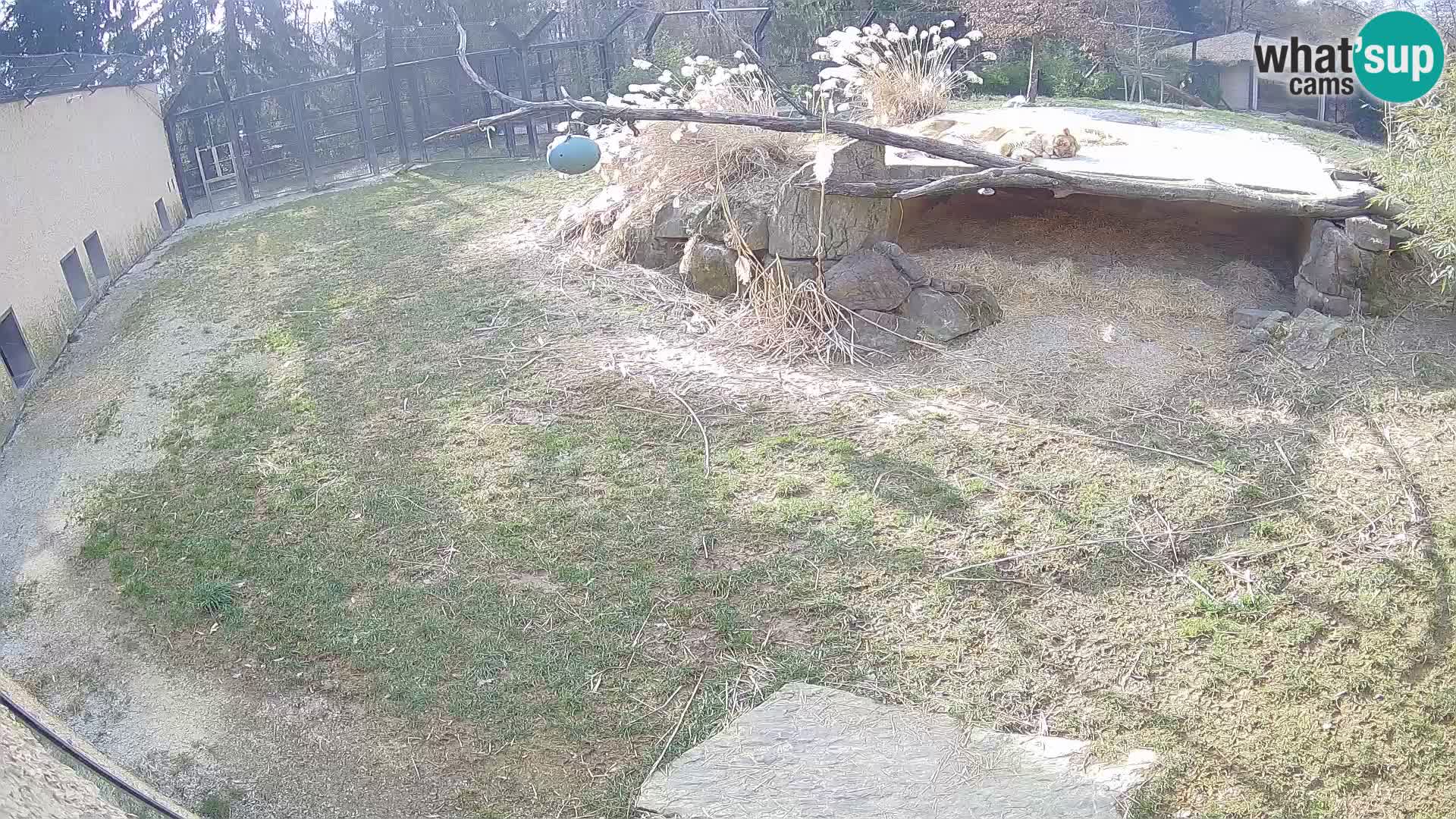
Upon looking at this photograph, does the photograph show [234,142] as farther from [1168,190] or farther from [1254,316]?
[1254,316]

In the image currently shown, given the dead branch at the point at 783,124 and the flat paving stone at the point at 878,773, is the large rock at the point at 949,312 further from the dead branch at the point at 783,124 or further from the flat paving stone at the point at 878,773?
the flat paving stone at the point at 878,773

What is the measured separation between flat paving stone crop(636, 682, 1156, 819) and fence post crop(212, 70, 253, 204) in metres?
11.7

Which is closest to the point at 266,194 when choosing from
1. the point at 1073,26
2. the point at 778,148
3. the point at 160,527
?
the point at 778,148

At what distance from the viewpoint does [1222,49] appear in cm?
2034

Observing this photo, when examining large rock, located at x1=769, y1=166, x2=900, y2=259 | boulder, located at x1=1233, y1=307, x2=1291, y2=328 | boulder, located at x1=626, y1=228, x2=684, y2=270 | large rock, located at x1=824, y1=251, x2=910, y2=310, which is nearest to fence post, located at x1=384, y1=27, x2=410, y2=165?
boulder, located at x1=626, y1=228, x2=684, y2=270

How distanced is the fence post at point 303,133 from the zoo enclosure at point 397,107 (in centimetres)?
1

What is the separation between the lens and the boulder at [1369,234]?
5.58 meters

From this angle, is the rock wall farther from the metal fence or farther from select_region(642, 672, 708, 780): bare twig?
the metal fence

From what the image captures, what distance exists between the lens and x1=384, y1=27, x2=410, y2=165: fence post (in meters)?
13.6

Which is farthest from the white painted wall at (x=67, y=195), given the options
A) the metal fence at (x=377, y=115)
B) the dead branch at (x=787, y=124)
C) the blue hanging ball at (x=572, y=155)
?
the blue hanging ball at (x=572, y=155)

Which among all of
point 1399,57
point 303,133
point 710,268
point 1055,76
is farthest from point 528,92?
point 1399,57

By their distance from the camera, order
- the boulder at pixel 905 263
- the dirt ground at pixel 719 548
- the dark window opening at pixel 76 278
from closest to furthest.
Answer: the dirt ground at pixel 719 548 < the boulder at pixel 905 263 < the dark window opening at pixel 76 278

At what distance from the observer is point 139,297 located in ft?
28.0

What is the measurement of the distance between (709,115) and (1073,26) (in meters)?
8.88
